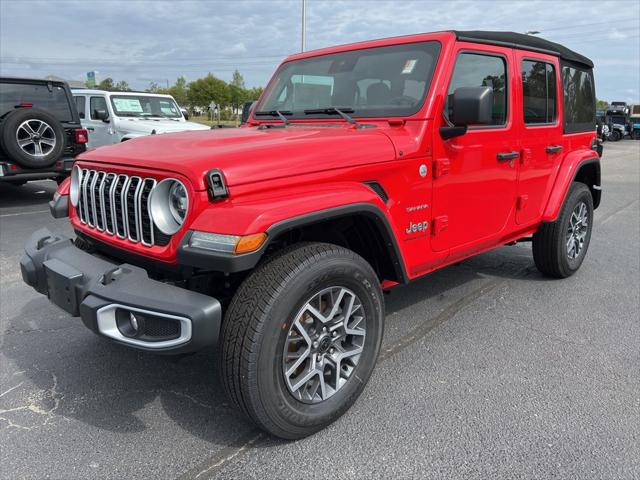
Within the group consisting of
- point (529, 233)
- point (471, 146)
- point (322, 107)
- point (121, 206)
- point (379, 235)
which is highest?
point (322, 107)

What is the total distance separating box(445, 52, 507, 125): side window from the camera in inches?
128

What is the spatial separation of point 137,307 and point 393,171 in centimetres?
147

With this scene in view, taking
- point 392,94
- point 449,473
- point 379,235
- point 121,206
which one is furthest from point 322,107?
point 449,473

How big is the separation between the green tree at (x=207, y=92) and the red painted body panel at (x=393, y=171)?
57948 mm

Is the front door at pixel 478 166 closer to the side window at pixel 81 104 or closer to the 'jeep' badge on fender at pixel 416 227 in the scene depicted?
the 'jeep' badge on fender at pixel 416 227

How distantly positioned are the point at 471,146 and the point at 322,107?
Answer: 99 centimetres

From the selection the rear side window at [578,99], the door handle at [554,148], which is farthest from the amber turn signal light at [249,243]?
the rear side window at [578,99]

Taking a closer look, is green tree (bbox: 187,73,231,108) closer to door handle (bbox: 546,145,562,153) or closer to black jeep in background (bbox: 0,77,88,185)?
black jeep in background (bbox: 0,77,88,185)

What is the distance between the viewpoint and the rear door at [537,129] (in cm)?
379

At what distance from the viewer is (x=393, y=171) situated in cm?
278

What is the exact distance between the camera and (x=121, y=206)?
2.50 m

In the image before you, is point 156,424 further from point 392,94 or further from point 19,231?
point 19,231

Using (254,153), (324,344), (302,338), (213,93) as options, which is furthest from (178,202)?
(213,93)

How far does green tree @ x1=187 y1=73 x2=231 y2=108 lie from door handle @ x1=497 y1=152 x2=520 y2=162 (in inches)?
2287
